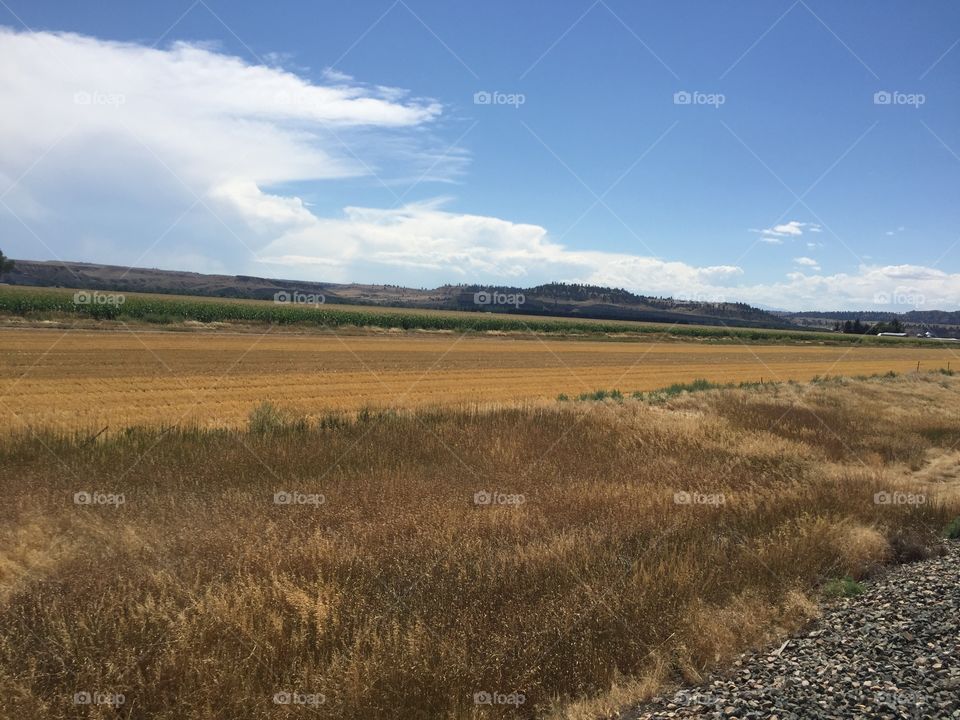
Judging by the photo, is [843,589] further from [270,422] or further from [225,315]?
[225,315]

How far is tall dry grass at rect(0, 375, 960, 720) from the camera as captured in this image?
484 cm

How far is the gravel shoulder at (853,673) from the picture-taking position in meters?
4.83

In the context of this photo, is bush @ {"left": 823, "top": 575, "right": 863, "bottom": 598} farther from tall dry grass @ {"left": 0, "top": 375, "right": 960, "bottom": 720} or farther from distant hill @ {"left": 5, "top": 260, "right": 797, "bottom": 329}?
distant hill @ {"left": 5, "top": 260, "right": 797, "bottom": 329}

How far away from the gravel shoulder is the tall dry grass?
0.34m

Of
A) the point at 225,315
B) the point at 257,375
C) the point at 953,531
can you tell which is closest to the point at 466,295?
the point at 225,315

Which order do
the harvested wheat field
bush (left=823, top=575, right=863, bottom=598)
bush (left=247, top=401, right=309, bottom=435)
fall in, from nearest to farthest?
bush (left=823, top=575, right=863, bottom=598) < bush (left=247, top=401, right=309, bottom=435) < the harvested wheat field

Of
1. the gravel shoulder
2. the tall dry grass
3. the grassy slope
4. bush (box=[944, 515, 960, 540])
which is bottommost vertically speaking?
bush (box=[944, 515, 960, 540])

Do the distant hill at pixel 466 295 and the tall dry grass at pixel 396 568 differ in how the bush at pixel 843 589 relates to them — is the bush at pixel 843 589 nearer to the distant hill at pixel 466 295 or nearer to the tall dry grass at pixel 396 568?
the tall dry grass at pixel 396 568

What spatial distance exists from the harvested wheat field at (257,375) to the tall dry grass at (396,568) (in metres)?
6.06

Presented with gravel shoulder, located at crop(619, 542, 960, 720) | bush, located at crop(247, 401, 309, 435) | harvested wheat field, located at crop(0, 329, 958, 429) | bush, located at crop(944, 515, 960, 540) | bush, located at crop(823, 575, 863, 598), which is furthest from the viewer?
harvested wheat field, located at crop(0, 329, 958, 429)

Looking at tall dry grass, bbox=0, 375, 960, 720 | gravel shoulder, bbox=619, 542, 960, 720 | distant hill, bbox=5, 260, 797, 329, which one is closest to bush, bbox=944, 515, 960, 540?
tall dry grass, bbox=0, 375, 960, 720

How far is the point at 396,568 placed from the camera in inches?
255

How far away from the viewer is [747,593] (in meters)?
6.95

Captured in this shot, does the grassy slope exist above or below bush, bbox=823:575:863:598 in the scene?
above
